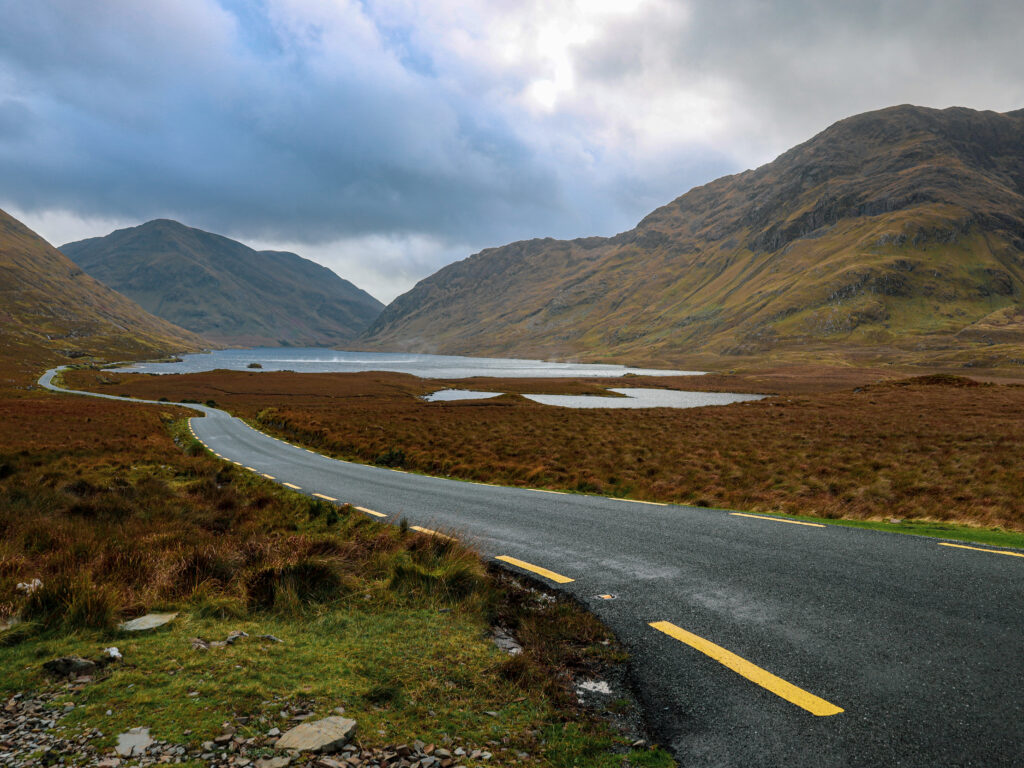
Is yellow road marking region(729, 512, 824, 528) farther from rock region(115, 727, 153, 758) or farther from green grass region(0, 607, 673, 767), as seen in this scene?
rock region(115, 727, 153, 758)

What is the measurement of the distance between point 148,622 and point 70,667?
1.27m

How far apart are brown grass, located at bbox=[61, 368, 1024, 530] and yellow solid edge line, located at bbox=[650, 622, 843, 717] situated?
959 centimetres

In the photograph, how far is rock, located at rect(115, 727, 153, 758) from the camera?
3256mm

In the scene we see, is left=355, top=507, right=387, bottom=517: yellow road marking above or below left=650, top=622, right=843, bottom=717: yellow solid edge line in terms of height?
below

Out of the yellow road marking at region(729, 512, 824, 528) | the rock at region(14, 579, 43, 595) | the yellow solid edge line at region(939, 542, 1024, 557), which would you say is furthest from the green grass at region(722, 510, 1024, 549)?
the rock at region(14, 579, 43, 595)

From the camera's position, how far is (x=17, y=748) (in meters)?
3.22

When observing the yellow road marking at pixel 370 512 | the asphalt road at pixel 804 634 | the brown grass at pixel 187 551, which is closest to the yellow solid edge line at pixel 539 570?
the asphalt road at pixel 804 634

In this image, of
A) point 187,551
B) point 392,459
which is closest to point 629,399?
point 392,459

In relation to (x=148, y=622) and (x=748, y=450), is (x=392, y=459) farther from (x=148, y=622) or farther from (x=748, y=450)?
(x=148, y=622)

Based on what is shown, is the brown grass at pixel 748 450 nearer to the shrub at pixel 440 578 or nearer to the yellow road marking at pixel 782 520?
the yellow road marking at pixel 782 520

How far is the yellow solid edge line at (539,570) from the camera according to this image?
7465mm

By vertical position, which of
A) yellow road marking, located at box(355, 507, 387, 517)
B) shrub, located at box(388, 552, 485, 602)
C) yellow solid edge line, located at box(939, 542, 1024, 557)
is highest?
yellow solid edge line, located at box(939, 542, 1024, 557)

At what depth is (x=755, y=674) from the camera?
15.0ft

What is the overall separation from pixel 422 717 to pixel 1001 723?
431 cm
